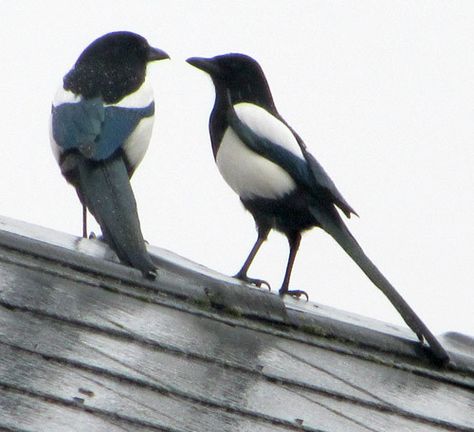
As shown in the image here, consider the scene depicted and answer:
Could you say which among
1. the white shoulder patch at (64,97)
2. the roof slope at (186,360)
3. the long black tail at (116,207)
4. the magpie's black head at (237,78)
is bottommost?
the roof slope at (186,360)

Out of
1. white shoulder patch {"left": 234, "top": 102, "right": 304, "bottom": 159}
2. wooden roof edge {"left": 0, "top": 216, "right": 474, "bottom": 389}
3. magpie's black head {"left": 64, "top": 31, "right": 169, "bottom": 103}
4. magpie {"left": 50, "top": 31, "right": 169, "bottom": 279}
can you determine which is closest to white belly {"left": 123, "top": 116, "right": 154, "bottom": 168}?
magpie {"left": 50, "top": 31, "right": 169, "bottom": 279}

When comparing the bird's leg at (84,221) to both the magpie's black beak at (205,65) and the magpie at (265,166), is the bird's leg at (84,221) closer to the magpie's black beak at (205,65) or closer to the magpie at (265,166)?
the magpie at (265,166)

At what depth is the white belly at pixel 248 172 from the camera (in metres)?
5.07

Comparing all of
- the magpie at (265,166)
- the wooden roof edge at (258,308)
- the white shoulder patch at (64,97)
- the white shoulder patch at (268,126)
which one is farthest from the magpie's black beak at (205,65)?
the wooden roof edge at (258,308)

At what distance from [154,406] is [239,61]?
3354 mm

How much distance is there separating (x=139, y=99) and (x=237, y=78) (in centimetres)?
42

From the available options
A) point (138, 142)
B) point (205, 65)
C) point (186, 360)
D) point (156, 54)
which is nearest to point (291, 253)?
point (138, 142)

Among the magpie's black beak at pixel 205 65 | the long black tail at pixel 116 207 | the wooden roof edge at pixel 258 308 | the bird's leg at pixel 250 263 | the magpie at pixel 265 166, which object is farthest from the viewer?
the magpie's black beak at pixel 205 65

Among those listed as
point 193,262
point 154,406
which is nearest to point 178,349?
point 154,406

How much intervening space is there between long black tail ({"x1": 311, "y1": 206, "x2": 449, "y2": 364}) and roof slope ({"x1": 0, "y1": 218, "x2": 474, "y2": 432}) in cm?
6

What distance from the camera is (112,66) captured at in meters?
5.55

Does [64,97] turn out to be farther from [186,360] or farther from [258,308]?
[186,360]

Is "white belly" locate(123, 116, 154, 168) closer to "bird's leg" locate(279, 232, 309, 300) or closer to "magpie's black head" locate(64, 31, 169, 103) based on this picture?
"magpie's black head" locate(64, 31, 169, 103)

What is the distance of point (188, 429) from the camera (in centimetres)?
220
